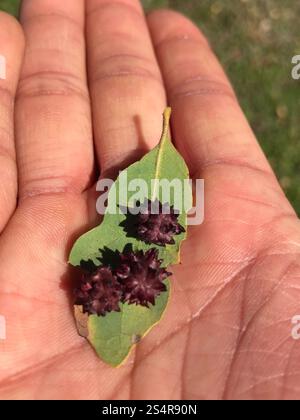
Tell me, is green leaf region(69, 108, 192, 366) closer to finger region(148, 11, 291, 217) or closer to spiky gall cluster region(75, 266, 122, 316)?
spiky gall cluster region(75, 266, 122, 316)

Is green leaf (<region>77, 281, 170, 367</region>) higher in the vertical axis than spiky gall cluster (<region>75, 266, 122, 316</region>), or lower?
lower

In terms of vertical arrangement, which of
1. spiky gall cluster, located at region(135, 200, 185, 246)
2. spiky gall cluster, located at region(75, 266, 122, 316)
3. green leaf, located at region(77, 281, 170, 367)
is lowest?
green leaf, located at region(77, 281, 170, 367)

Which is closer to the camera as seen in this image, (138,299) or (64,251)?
(138,299)

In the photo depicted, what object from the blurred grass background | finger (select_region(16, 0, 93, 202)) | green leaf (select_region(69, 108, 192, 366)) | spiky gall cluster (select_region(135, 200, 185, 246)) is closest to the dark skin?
finger (select_region(16, 0, 93, 202))

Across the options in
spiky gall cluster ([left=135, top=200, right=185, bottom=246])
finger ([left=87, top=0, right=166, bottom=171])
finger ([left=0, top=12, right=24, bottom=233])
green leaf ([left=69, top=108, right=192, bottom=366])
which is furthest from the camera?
finger ([left=87, top=0, right=166, bottom=171])

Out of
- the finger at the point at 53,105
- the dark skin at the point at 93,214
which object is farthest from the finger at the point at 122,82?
the finger at the point at 53,105

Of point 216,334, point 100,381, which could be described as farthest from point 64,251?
point 216,334
